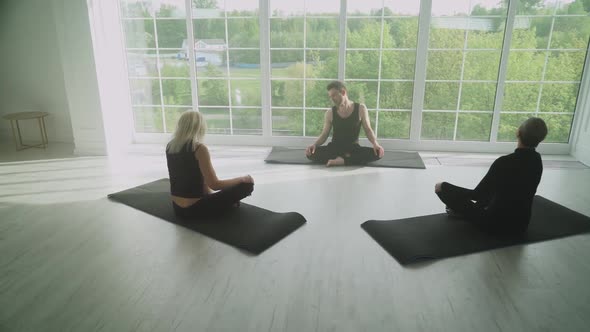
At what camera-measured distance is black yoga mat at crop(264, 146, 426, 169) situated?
16.0 feet

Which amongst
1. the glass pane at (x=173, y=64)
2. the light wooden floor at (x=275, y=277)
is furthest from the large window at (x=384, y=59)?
the glass pane at (x=173, y=64)

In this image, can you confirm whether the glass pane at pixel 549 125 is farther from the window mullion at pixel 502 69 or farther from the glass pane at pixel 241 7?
the glass pane at pixel 241 7

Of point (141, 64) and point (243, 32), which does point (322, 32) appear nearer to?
point (243, 32)

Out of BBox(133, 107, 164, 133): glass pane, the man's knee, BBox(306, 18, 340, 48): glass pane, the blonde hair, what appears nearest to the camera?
the blonde hair

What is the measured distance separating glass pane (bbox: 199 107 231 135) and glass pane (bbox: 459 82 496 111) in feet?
10.2

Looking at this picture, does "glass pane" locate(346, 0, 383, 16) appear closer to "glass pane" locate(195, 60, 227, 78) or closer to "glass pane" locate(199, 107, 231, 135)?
"glass pane" locate(195, 60, 227, 78)

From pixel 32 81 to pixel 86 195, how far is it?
2.84 meters

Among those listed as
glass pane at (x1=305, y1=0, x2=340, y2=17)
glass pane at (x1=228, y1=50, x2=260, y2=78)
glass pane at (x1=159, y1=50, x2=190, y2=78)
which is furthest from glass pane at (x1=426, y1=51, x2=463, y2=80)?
glass pane at (x1=159, y1=50, x2=190, y2=78)

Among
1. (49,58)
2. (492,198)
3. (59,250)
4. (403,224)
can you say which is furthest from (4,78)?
(492,198)

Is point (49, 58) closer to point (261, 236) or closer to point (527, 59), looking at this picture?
point (261, 236)

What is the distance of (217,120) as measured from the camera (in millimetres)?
5898

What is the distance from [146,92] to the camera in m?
5.89

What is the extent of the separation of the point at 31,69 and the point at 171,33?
2.02 metres

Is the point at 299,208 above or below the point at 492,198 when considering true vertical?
below
